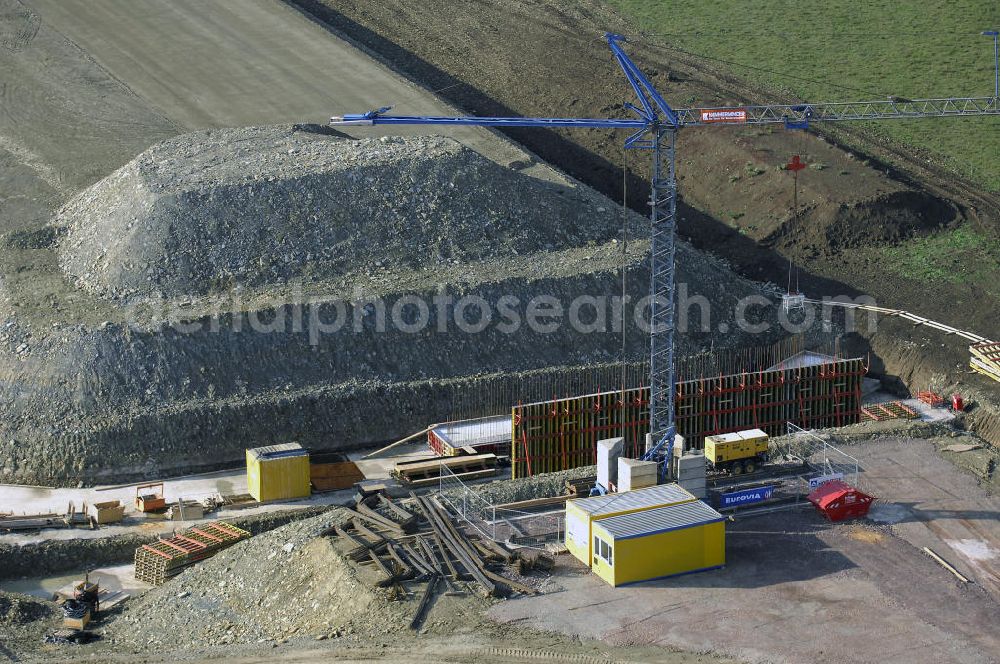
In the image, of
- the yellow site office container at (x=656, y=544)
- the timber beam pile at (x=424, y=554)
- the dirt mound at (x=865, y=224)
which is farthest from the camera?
the dirt mound at (x=865, y=224)

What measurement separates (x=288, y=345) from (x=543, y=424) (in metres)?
8.67

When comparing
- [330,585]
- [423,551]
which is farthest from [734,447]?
[330,585]

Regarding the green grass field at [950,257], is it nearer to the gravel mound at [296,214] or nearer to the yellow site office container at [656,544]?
the gravel mound at [296,214]

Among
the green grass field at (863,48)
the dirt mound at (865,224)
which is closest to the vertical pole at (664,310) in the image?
the dirt mound at (865,224)

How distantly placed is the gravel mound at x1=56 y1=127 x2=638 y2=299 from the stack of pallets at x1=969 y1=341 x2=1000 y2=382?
519 inches

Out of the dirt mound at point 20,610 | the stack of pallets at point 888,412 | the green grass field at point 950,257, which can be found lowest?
the dirt mound at point 20,610

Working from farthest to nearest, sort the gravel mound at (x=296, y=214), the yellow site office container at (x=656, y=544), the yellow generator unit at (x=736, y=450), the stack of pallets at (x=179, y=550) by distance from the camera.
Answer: the gravel mound at (x=296, y=214), the yellow generator unit at (x=736, y=450), the stack of pallets at (x=179, y=550), the yellow site office container at (x=656, y=544)

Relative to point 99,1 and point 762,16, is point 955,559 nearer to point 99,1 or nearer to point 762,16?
point 762,16

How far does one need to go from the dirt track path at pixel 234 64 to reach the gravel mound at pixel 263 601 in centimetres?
2510

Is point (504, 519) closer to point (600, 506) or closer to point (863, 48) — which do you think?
point (600, 506)

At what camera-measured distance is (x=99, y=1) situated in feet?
233

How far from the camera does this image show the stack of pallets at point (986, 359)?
152ft

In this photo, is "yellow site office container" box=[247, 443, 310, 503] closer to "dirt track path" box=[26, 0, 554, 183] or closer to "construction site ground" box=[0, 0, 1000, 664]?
"construction site ground" box=[0, 0, 1000, 664]

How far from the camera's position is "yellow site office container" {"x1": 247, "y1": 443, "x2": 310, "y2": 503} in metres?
39.5
